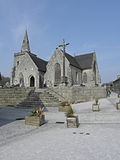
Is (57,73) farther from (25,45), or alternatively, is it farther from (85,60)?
(25,45)

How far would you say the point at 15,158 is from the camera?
386cm

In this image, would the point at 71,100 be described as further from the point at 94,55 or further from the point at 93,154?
the point at 94,55

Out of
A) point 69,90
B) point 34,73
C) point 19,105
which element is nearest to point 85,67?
point 34,73

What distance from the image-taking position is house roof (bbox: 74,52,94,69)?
36481 millimetres

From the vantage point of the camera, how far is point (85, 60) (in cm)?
3869

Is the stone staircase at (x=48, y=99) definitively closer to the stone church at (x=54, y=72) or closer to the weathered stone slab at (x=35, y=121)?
the weathered stone slab at (x=35, y=121)

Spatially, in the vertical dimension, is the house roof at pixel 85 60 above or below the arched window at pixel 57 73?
above

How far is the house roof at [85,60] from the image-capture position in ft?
120

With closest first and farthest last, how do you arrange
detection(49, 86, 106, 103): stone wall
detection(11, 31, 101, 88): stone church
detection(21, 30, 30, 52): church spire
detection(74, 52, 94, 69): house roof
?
detection(49, 86, 106, 103): stone wall < detection(11, 31, 101, 88): stone church < detection(74, 52, 94, 69): house roof < detection(21, 30, 30, 52): church spire

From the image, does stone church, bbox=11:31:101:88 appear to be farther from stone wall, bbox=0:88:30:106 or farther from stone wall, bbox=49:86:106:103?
stone wall, bbox=0:88:30:106

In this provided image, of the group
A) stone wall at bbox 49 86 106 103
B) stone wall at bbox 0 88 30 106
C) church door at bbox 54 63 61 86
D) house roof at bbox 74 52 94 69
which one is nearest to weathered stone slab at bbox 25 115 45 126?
stone wall at bbox 0 88 30 106

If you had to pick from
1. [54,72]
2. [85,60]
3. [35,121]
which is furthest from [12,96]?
[85,60]

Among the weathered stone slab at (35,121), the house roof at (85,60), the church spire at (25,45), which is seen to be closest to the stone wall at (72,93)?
the weathered stone slab at (35,121)

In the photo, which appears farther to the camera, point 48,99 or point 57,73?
point 57,73
